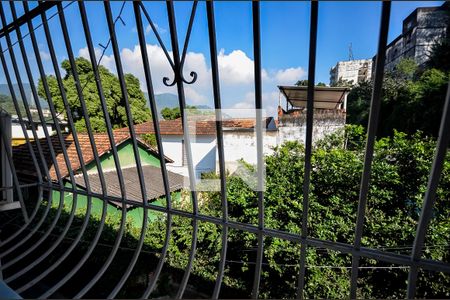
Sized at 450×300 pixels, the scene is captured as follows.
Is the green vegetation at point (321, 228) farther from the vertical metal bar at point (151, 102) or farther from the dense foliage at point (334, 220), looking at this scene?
the vertical metal bar at point (151, 102)

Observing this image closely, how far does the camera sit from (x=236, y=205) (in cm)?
497

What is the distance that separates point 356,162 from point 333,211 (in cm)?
88

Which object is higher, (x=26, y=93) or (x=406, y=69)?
(x=406, y=69)

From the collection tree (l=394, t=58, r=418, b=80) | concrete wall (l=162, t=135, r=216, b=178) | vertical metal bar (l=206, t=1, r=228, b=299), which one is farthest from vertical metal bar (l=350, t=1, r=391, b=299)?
tree (l=394, t=58, r=418, b=80)

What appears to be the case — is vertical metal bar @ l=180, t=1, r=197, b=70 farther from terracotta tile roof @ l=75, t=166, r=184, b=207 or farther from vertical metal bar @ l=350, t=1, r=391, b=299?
terracotta tile roof @ l=75, t=166, r=184, b=207

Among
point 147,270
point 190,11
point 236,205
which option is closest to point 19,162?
point 147,270

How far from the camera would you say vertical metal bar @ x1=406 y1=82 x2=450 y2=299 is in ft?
1.86

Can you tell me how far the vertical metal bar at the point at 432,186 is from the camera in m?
0.57

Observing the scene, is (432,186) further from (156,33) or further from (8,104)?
(8,104)

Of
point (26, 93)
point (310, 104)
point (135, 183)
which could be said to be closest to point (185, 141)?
point (310, 104)

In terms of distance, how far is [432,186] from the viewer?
59 centimetres

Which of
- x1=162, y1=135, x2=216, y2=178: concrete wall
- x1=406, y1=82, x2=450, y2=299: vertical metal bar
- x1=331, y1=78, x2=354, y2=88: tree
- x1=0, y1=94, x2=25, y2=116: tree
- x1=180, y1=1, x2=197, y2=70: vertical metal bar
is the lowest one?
x1=162, y1=135, x2=216, y2=178: concrete wall

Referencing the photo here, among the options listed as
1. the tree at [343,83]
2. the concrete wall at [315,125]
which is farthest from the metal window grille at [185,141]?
the concrete wall at [315,125]

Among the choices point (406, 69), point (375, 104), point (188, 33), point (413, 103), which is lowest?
point (413, 103)
